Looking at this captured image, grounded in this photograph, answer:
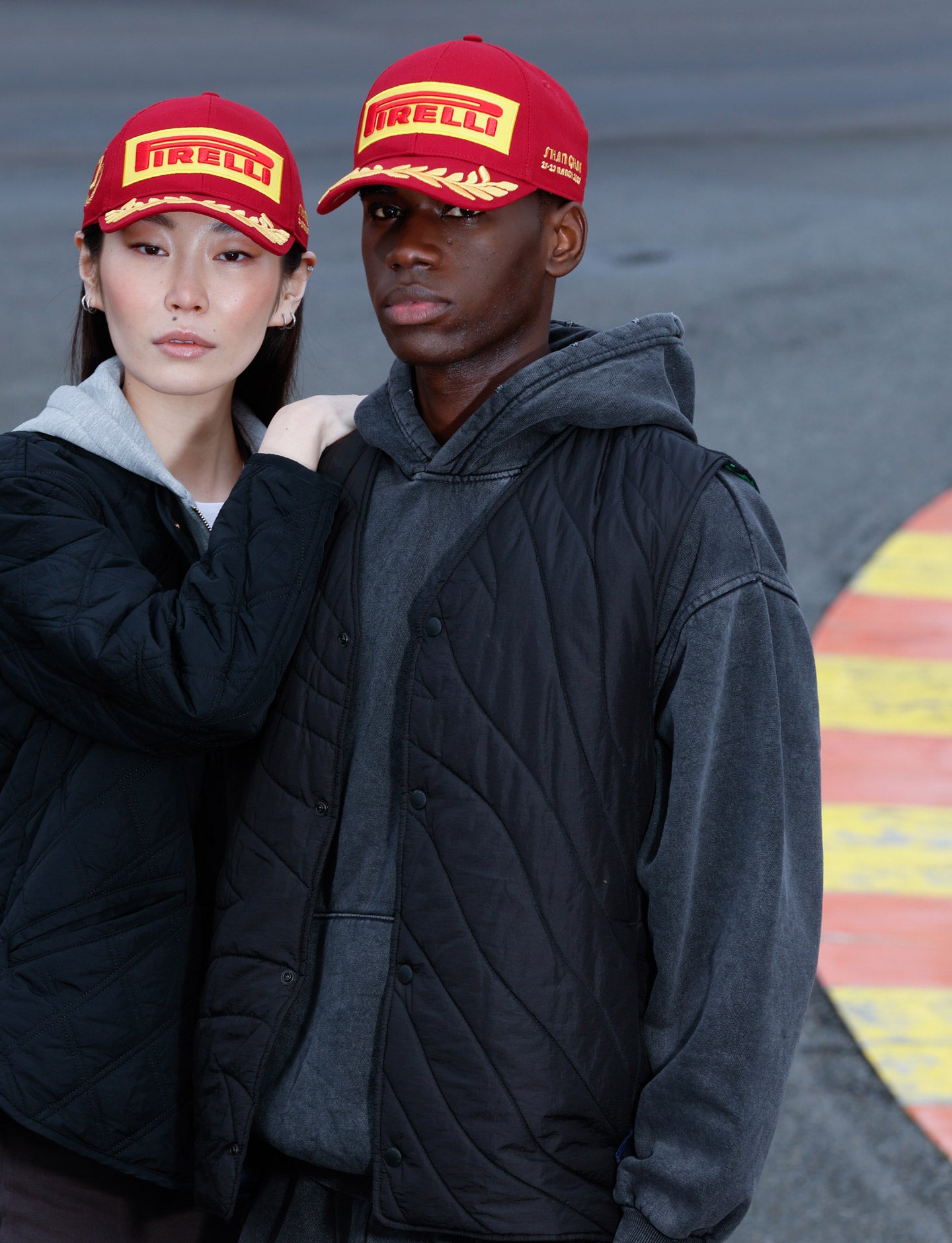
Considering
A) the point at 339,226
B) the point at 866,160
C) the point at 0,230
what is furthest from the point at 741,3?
the point at 0,230

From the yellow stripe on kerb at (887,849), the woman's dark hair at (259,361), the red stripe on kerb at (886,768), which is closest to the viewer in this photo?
the woman's dark hair at (259,361)

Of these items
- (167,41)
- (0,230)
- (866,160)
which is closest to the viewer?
Result: (0,230)

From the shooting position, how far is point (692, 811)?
2061mm

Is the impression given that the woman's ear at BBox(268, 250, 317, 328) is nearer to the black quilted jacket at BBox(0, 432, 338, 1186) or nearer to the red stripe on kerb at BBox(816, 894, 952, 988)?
the black quilted jacket at BBox(0, 432, 338, 1186)

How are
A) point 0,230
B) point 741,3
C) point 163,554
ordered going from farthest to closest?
point 741,3 < point 0,230 < point 163,554

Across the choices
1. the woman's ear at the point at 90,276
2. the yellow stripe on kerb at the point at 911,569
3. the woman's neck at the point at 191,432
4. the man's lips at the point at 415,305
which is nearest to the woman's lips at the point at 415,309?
the man's lips at the point at 415,305

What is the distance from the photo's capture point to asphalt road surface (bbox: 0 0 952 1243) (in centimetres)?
415

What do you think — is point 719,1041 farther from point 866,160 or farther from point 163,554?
point 866,160

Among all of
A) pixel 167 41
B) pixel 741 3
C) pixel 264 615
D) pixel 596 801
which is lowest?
pixel 596 801

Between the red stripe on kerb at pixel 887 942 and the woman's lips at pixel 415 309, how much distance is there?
2.71 meters

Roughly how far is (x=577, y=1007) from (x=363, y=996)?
0.30m

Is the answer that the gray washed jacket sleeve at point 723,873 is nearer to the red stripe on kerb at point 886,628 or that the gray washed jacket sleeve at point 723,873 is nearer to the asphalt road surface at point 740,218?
the asphalt road surface at point 740,218

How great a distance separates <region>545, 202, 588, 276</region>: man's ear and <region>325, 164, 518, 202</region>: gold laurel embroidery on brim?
109 millimetres

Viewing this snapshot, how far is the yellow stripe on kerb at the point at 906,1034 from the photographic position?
13.2 ft
